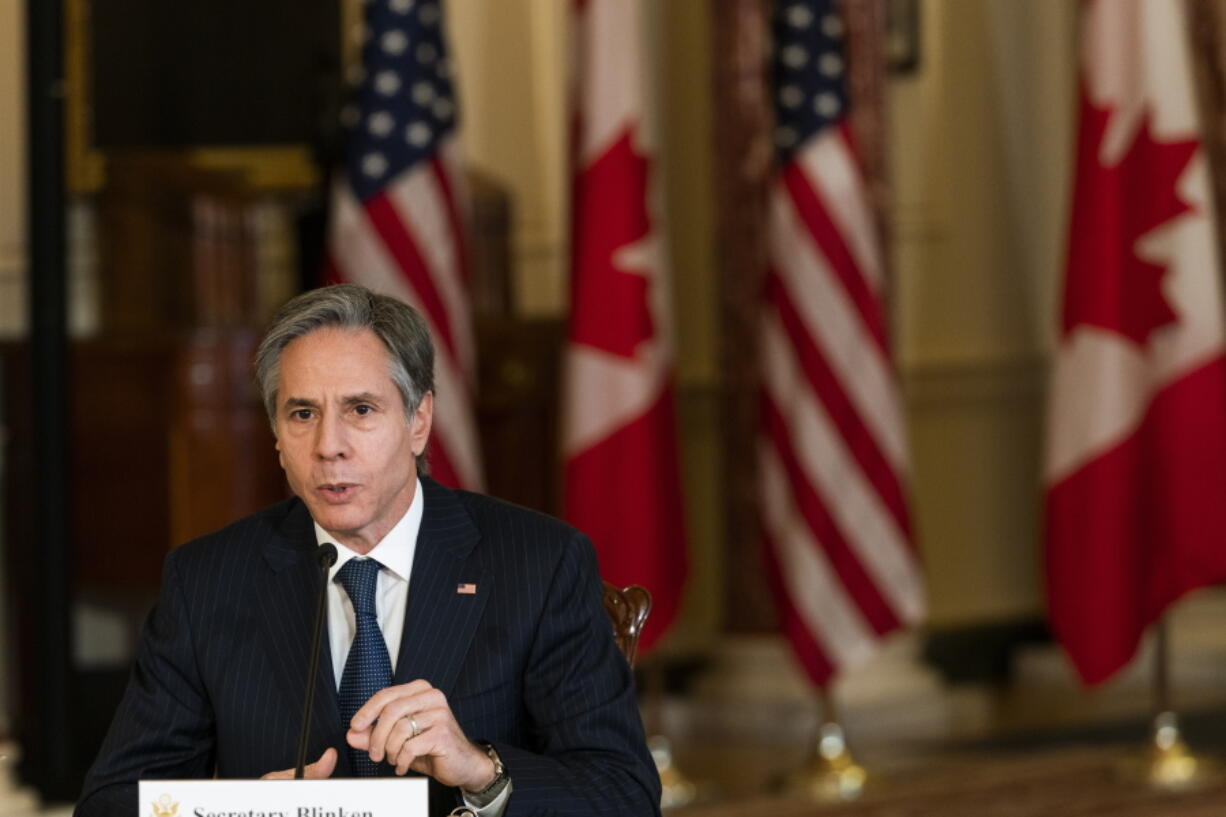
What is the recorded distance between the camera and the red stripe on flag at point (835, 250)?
534 centimetres

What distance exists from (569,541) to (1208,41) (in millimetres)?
4657

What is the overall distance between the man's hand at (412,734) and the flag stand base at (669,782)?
10.4 feet

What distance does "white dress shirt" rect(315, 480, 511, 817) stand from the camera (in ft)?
7.47

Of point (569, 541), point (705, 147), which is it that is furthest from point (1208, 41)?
point (569, 541)

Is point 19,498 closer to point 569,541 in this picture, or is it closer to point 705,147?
point 705,147

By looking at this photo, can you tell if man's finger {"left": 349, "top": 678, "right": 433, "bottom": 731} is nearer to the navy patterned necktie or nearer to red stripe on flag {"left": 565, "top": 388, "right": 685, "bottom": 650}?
the navy patterned necktie

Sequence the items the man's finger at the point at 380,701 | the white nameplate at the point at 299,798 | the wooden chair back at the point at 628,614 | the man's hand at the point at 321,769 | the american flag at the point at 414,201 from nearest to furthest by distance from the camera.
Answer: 1. the white nameplate at the point at 299,798
2. the man's finger at the point at 380,701
3. the man's hand at the point at 321,769
4. the wooden chair back at the point at 628,614
5. the american flag at the point at 414,201

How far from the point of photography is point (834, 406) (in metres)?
5.35

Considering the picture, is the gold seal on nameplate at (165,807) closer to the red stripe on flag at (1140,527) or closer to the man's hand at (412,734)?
the man's hand at (412,734)

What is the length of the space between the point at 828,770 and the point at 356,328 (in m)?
3.44

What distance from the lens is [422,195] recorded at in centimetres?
510

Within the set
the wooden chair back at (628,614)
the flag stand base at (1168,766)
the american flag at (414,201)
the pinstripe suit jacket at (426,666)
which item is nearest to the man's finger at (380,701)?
the pinstripe suit jacket at (426,666)

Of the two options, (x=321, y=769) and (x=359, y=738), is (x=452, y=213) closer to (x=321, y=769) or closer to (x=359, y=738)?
(x=321, y=769)

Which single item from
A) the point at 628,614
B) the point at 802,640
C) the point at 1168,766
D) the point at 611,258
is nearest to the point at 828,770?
the point at 802,640
